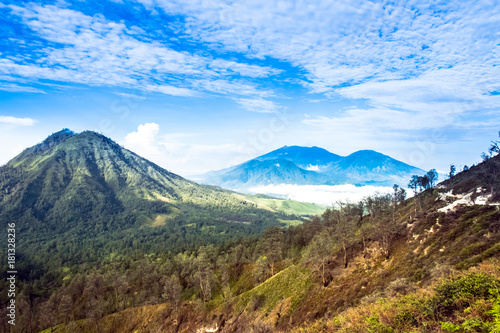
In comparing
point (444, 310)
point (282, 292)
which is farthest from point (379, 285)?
point (444, 310)

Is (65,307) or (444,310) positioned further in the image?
(65,307)

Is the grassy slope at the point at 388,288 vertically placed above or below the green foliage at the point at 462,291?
below

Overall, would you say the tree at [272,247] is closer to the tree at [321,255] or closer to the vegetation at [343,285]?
the vegetation at [343,285]

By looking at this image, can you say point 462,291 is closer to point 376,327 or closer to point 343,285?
point 376,327

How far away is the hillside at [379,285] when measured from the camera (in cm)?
1897

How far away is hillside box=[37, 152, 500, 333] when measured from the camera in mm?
18969

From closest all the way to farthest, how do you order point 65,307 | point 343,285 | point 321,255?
point 343,285
point 321,255
point 65,307

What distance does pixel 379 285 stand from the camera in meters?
43.1

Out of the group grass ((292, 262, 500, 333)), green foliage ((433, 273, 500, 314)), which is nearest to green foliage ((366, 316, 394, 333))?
grass ((292, 262, 500, 333))

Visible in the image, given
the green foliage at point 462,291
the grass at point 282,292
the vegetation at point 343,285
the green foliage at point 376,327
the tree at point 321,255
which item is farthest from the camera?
the tree at point 321,255

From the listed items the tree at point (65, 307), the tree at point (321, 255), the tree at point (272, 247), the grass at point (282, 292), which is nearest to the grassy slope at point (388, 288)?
the grass at point (282, 292)

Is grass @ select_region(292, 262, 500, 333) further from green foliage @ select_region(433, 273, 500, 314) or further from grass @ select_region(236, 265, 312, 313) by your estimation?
grass @ select_region(236, 265, 312, 313)

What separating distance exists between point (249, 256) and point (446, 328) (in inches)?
3812

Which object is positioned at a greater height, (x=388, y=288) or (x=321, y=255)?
(x=388, y=288)
